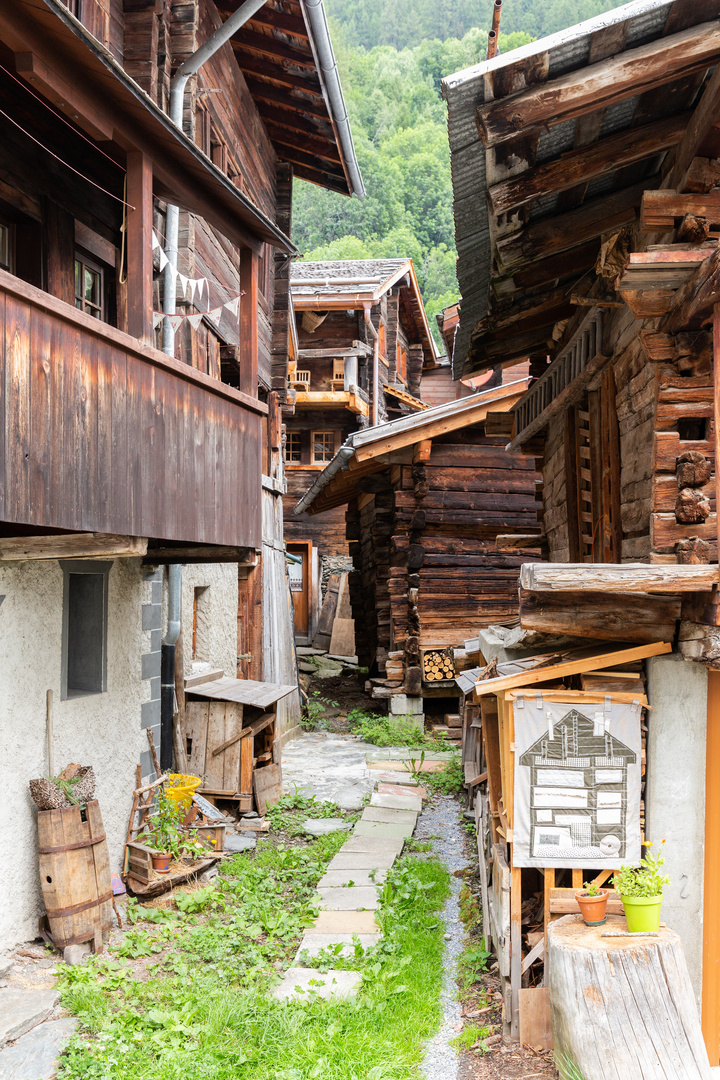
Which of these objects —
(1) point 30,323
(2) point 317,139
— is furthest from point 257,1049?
(2) point 317,139

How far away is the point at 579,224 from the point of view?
5234 millimetres

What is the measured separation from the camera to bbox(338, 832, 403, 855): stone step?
773cm

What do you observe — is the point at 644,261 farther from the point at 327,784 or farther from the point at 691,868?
the point at 327,784

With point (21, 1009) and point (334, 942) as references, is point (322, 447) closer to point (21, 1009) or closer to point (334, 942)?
point (334, 942)

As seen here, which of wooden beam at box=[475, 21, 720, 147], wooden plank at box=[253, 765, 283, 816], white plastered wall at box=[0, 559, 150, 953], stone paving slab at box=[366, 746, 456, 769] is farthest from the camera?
stone paving slab at box=[366, 746, 456, 769]

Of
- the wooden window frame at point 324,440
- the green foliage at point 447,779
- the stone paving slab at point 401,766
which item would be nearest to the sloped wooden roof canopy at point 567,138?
the green foliage at point 447,779

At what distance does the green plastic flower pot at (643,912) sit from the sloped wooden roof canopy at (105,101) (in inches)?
207

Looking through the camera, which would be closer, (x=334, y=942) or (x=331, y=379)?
(x=334, y=942)

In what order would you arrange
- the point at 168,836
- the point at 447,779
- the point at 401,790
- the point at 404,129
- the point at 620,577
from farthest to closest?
1. the point at 404,129
2. the point at 447,779
3. the point at 401,790
4. the point at 168,836
5. the point at 620,577

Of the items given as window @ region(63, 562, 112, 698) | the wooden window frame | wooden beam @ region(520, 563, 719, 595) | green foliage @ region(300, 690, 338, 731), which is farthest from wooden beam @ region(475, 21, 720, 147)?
the wooden window frame

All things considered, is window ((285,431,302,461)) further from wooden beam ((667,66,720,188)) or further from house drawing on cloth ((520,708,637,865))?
house drawing on cloth ((520,708,637,865))

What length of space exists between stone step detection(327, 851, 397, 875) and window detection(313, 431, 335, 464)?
16.4 meters

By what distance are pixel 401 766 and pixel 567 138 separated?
8.63 meters

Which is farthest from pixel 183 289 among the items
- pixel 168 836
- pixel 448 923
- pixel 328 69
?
pixel 448 923
